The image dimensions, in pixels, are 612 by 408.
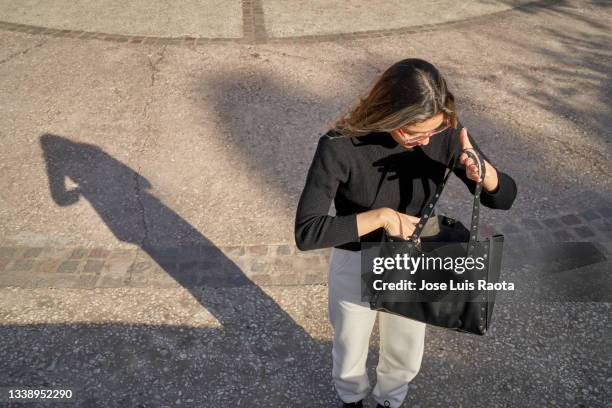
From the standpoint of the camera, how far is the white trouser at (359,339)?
2432 mm

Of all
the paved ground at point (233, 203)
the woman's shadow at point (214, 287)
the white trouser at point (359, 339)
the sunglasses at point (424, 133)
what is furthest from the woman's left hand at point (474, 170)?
the woman's shadow at point (214, 287)

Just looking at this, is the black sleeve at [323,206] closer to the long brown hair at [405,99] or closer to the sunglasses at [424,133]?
the long brown hair at [405,99]

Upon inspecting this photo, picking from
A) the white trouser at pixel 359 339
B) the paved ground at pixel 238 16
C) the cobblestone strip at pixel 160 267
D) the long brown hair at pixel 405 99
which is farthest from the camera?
the paved ground at pixel 238 16

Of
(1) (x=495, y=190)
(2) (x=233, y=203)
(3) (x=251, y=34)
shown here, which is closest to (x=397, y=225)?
(1) (x=495, y=190)

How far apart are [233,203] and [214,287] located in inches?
40.0

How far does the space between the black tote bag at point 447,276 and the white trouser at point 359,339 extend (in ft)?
0.60

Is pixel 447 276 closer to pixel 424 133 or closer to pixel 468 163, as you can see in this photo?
pixel 468 163

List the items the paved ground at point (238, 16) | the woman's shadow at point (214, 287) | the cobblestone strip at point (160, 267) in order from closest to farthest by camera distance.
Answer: the woman's shadow at point (214, 287) → the cobblestone strip at point (160, 267) → the paved ground at point (238, 16)

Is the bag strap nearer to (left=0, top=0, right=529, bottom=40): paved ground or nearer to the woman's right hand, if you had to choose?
the woman's right hand

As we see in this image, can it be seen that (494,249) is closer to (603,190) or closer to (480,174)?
(480,174)

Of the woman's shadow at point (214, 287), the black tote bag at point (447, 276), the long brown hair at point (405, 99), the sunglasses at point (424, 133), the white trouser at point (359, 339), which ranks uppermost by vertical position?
the long brown hair at point (405, 99)

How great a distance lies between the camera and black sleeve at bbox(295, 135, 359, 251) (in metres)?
2.17

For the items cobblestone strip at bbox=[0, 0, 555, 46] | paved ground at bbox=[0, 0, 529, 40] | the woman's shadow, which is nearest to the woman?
the woman's shadow

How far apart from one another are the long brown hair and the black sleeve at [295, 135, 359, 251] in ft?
0.53
